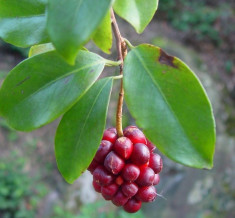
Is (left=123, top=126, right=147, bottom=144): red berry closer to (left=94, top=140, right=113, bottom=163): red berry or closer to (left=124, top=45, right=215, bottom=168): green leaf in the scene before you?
(left=94, top=140, right=113, bottom=163): red berry

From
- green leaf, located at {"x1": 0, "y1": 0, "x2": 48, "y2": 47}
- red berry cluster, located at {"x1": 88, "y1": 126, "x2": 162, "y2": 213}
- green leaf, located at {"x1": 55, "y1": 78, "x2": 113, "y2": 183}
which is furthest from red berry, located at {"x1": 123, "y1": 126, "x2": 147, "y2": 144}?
green leaf, located at {"x1": 0, "y1": 0, "x2": 48, "y2": 47}

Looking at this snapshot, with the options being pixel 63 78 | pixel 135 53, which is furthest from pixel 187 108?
pixel 63 78

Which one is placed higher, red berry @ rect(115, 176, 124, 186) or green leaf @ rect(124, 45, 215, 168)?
green leaf @ rect(124, 45, 215, 168)

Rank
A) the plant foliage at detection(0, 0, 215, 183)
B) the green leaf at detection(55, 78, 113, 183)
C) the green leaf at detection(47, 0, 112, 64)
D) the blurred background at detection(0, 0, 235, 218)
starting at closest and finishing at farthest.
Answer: the green leaf at detection(47, 0, 112, 64), the plant foliage at detection(0, 0, 215, 183), the green leaf at detection(55, 78, 113, 183), the blurred background at detection(0, 0, 235, 218)

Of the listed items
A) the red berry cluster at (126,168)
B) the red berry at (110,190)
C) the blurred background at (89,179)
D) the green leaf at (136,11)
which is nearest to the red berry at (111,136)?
the red berry cluster at (126,168)

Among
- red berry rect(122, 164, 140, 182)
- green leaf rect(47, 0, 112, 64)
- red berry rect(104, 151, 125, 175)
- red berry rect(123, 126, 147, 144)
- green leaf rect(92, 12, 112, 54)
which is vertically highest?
green leaf rect(47, 0, 112, 64)

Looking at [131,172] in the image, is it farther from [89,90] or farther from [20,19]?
[20,19]
